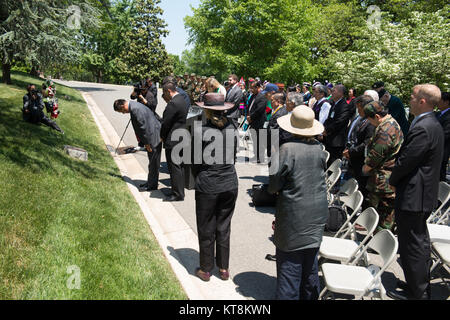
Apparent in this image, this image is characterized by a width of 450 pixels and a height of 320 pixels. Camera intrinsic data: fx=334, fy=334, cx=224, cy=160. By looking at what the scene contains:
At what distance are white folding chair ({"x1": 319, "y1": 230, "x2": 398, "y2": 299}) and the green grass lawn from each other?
1591 millimetres

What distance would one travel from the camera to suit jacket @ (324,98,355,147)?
283 inches

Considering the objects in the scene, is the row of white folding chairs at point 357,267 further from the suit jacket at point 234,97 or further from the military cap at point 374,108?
the suit jacket at point 234,97

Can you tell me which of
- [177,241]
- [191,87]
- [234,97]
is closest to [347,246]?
[177,241]

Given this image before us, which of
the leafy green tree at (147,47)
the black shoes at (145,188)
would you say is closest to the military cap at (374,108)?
the black shoes at (145,188)

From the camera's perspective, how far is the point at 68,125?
11.0 metres

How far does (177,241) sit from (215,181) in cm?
171

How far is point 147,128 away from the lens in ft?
21.4

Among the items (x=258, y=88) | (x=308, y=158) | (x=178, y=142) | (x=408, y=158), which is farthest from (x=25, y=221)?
(x=258, y=88)

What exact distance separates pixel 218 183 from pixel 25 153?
4.79 m

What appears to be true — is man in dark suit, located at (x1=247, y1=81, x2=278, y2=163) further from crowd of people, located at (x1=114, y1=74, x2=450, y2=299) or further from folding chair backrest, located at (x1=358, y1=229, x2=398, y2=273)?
folding chair backrest, located at (x1=358, y1=229, x2=398, y2=273)

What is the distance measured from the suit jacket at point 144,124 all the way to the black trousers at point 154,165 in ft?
0.44

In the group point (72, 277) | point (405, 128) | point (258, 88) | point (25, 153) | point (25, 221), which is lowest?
point (72, 277)

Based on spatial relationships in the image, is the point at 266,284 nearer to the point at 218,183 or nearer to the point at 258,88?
the point at 218,183

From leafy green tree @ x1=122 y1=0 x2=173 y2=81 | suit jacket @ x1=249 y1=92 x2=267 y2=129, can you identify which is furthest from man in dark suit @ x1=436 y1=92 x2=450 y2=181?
leafy green tree @ x1=122 y1=0 x2=173 y2=81
